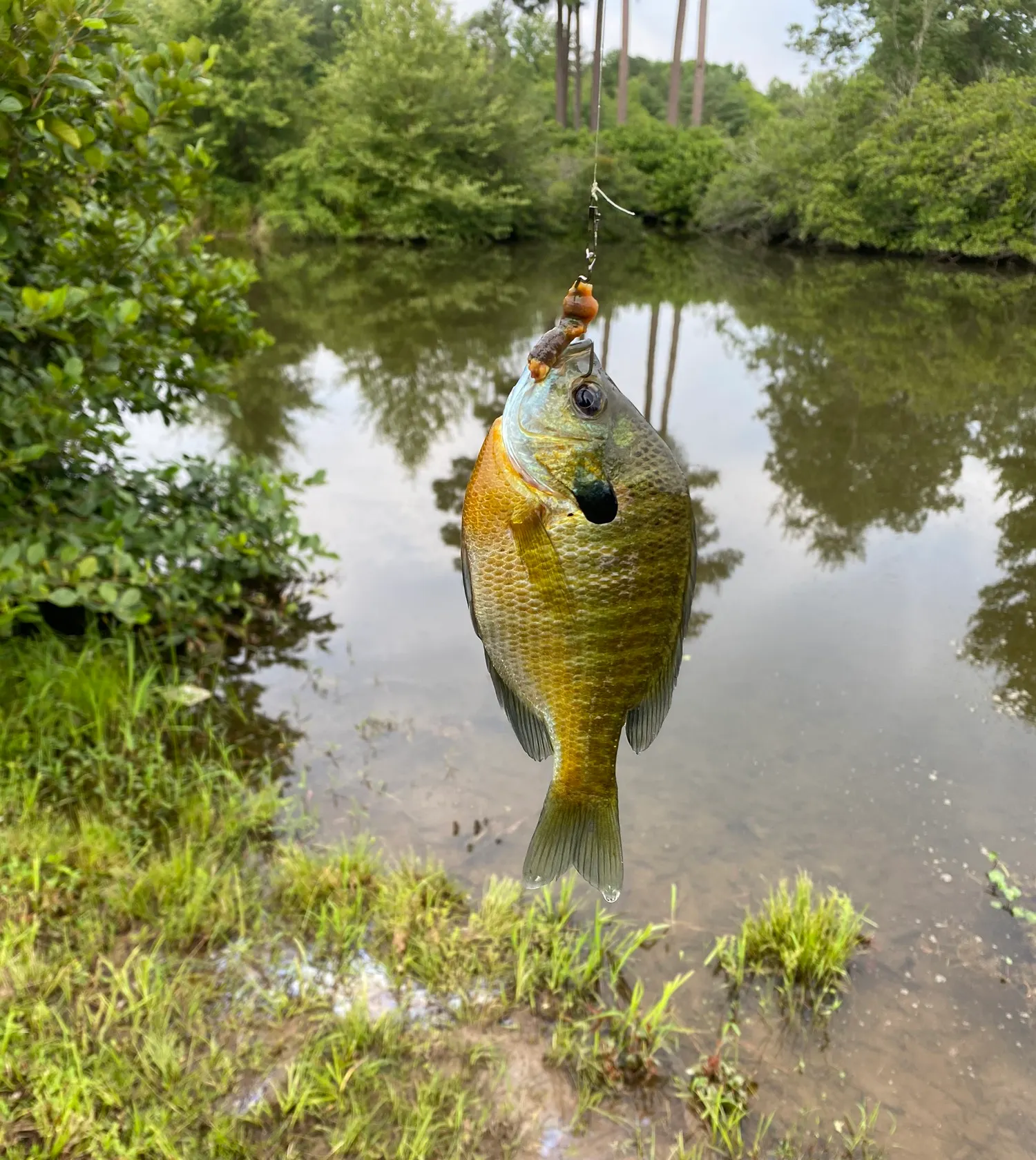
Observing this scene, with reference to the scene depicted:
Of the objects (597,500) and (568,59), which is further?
(568,59)

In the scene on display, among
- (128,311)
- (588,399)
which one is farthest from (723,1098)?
(128,311)

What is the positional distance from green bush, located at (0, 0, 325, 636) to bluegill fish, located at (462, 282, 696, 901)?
2296 mm

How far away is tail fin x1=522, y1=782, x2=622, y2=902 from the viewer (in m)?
1.26

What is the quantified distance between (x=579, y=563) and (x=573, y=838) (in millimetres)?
446

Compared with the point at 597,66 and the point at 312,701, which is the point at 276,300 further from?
the point at 597,66

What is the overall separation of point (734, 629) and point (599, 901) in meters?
3.05

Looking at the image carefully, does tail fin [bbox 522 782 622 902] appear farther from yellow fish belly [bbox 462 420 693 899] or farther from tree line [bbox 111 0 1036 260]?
tree line [bbox 111 0 1036 260]

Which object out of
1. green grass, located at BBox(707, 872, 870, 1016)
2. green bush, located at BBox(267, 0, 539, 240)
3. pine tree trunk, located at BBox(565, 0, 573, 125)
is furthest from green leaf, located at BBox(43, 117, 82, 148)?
green bush, located at BBox(267, 0, 539, 240)

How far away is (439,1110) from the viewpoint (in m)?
2.62

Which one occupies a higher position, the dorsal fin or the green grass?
the dorsal fin

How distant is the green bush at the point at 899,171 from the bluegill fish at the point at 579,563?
2372 centimetres

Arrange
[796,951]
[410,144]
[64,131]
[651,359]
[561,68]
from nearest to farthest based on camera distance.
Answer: [64,131], [796,951], [651,359], [410,144], [561,68]

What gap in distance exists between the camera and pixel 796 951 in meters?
3.23

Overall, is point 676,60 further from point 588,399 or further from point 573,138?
point 588,399
